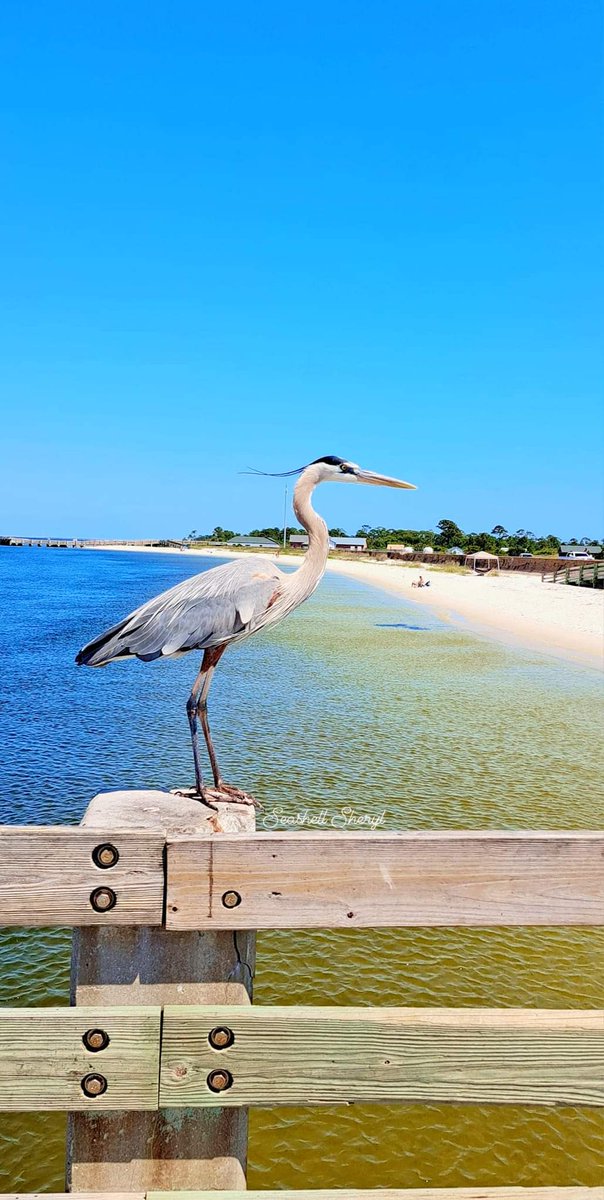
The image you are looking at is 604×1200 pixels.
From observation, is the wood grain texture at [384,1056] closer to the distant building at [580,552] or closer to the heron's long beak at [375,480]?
the heron's long beak at [375,480]

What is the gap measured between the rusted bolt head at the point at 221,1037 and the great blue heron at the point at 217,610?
1375 millimetres

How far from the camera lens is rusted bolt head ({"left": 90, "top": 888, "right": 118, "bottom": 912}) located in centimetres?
178

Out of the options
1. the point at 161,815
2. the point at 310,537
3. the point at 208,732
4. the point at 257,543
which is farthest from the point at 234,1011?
the point at 257,543

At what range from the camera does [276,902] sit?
1.83m

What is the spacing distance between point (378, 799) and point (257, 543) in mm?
143036

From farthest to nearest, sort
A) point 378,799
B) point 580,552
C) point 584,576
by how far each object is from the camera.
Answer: point 580,552 → point 584,576 → point 378,799

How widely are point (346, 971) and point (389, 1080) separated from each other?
141 inches

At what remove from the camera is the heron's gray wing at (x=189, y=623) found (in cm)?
327

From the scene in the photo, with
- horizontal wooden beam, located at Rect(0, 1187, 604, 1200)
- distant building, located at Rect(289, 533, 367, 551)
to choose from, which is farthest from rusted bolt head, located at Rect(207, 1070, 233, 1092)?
distant building, located at Rect(289, 533, 367, 551)

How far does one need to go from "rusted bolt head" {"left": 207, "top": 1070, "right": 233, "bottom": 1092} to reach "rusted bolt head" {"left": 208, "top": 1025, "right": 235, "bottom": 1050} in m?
0.06

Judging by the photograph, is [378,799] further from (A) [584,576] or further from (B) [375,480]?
(A) [584,576]

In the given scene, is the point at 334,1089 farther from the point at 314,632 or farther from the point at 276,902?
the point at 314,632

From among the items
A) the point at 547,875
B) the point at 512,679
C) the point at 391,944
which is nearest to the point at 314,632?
the point at 512,679

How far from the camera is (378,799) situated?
8.30 m
